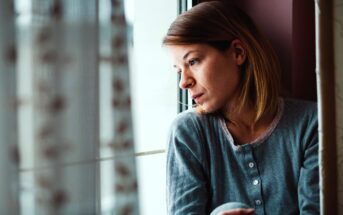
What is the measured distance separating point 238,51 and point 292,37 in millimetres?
322

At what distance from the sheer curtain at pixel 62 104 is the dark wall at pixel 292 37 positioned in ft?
2.70

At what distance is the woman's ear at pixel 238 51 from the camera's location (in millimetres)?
1352

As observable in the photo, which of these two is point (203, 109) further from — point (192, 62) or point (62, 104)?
point (62, 104)

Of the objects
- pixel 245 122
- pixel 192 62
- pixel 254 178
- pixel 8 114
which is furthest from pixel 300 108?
pixel 8 114

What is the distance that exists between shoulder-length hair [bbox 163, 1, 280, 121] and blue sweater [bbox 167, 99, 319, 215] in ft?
0.31

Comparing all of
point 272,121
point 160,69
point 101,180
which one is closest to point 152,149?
point 160,69

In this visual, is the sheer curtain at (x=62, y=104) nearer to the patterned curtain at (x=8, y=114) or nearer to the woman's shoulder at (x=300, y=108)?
the patterned curtain at (x=8, y=114)

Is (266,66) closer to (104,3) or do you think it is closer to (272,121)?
(272,121)

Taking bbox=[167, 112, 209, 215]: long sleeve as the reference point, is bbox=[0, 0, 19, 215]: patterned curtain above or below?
above

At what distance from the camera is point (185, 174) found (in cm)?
130

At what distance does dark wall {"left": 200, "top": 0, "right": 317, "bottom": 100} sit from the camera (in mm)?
1584

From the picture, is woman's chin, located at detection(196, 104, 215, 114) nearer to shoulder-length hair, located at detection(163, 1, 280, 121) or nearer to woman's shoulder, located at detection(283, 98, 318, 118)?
shoulder-length hair, located at detection(163, 1, 280, 121)

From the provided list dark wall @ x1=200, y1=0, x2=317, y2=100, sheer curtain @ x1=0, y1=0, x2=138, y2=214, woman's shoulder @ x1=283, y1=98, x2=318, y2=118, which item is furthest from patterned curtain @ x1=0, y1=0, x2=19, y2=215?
dark wall @ x1=200, y1=0, x2=317, y2=100

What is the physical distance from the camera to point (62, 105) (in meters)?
0.84
